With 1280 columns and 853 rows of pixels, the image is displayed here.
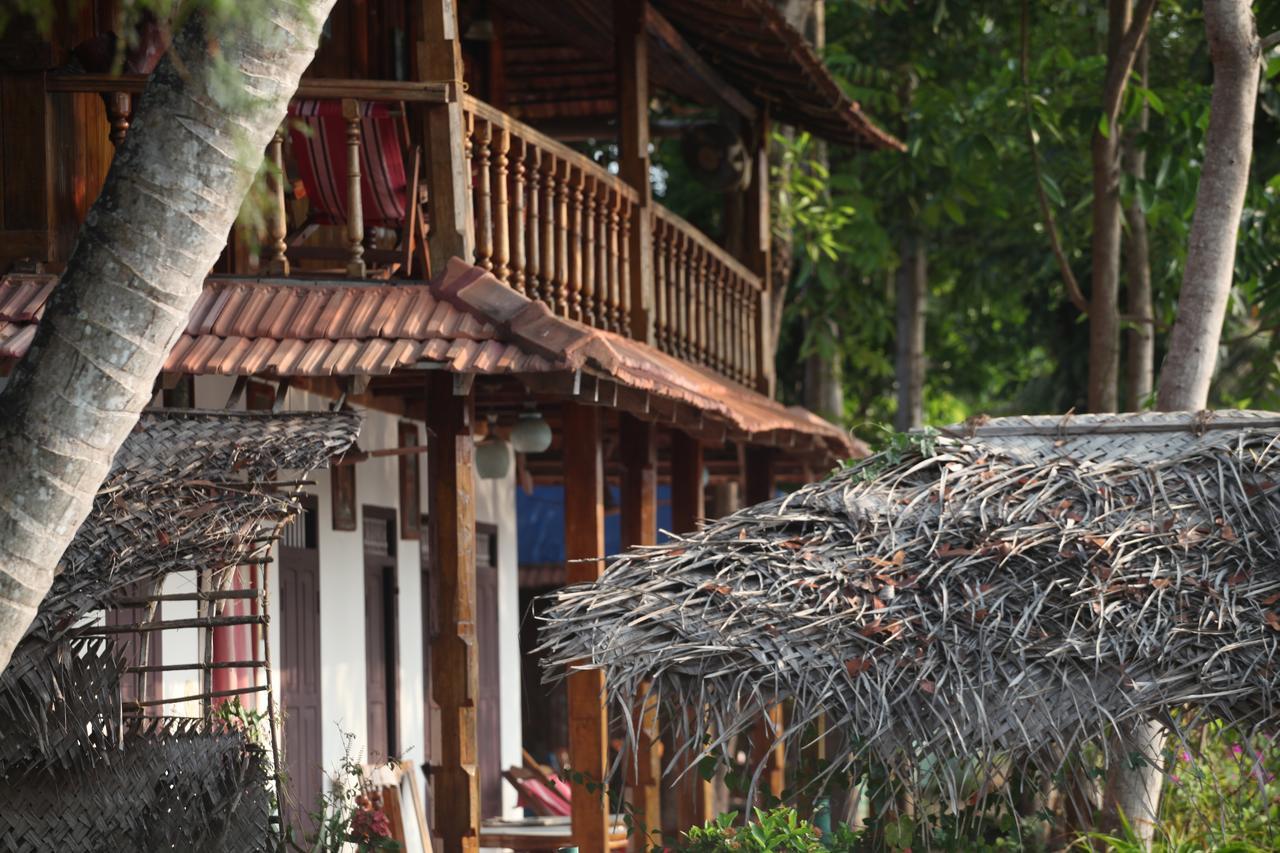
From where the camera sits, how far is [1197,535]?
5957mm

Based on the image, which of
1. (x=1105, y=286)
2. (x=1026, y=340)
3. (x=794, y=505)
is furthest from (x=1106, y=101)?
(x=1026, y=340)

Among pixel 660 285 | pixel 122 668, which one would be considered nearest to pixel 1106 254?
pixel 660 285

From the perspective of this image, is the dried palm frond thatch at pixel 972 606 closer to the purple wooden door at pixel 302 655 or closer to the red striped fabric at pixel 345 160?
the red striped fabric at pixel 345 160

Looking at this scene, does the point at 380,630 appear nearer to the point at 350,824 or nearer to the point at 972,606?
the point at 350,824

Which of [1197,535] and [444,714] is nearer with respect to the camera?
[1197,535]

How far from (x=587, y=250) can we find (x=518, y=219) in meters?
0.81

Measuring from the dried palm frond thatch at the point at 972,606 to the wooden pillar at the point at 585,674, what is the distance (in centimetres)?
192

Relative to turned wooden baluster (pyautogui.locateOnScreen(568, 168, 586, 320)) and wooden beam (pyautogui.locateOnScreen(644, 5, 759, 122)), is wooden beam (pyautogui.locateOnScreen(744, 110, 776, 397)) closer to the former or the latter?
wooden beam (pyautogui.locateOnScreen(644, 5, 759, 122))

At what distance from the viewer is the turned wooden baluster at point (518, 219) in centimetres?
799

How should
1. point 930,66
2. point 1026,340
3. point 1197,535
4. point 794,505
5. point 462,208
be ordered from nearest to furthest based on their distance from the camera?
point 1197,535, point 794,505, point 462,208, point 930,66, point 1026,340

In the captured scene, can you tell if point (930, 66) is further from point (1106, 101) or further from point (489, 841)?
point (489, 841)

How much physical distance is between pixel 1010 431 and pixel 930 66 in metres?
10.0

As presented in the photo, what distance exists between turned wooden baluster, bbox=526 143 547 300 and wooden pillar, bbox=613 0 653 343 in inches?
48.9

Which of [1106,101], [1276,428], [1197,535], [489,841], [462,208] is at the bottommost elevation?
[489,841]
